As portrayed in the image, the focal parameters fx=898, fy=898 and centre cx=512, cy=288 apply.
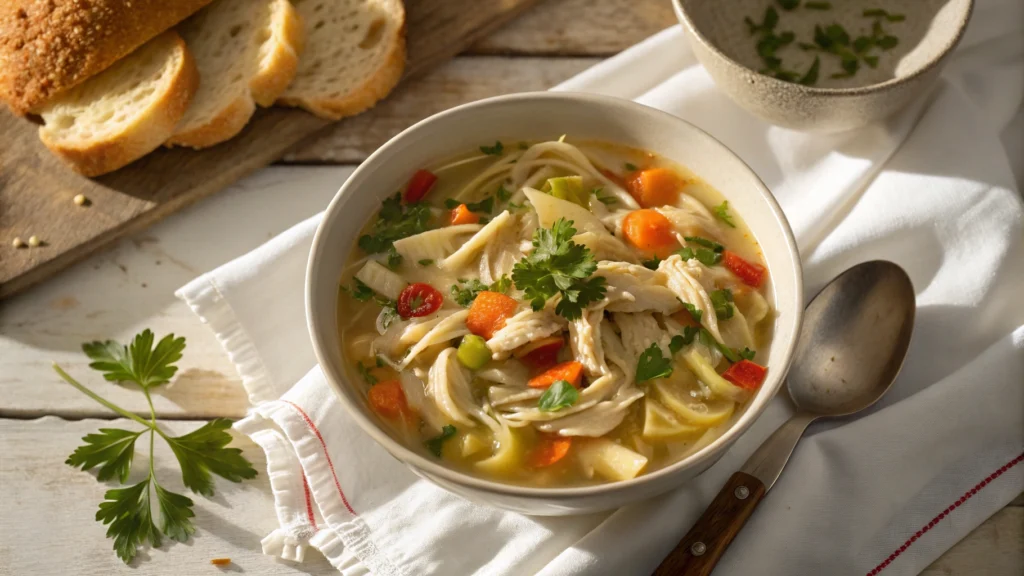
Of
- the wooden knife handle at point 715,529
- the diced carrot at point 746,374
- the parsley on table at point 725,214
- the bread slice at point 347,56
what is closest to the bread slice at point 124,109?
the bread slice at point 347,56

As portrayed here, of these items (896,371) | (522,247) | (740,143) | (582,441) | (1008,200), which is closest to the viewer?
(582,441)

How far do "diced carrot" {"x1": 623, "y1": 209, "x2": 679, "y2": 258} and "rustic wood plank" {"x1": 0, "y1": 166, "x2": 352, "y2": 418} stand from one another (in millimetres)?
1608

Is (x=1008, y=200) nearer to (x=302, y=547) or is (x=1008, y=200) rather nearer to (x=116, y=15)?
(x=302, y=547)

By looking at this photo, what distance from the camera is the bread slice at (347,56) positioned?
4355mm

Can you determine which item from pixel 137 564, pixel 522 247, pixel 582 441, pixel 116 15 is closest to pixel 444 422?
pixel 582 441

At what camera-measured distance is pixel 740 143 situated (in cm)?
414

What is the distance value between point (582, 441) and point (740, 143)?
186 centimetres

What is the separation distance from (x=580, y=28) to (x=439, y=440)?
104 inches

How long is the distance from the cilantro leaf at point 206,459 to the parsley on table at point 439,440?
959 mm

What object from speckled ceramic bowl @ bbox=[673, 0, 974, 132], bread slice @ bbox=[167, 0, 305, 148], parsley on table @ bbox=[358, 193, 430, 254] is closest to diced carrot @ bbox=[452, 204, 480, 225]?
parsley on table @ bbox=[358, 193, 430, 254]

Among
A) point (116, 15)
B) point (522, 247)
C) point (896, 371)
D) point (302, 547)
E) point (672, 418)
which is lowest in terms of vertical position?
point (896, 371)

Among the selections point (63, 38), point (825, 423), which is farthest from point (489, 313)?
point (63, 38)

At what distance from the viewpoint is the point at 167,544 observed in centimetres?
339

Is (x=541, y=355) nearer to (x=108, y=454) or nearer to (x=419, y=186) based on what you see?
(x=419, y=186)
